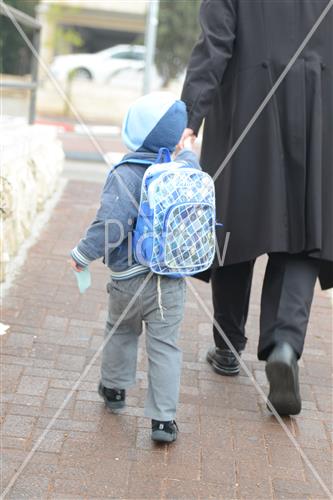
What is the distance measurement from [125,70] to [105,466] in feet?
77.9

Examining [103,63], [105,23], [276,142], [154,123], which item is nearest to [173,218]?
[154,123]

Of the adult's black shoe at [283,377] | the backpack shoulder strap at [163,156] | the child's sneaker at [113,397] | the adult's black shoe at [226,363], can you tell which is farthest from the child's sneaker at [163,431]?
the backpack shoulder strap at [163,156]

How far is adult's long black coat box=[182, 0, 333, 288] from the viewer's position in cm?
340

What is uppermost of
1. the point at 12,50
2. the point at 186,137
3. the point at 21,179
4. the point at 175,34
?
the point at 186,137

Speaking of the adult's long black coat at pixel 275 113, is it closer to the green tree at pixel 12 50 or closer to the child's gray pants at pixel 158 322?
the child's gray pants at pixel 158 322

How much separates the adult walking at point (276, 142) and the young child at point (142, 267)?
38cm

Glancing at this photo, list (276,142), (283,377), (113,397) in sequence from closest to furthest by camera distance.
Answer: (283,377) < (113,397) < (276,142)

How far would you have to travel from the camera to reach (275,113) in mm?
3438

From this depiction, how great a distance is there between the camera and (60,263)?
211 inches

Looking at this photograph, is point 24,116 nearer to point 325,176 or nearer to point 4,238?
point 4,238

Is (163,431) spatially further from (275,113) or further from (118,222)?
(275,113)

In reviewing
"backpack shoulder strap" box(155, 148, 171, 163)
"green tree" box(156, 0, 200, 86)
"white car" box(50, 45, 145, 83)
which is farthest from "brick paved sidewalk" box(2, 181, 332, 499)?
"green tree" box(156, 0, 200, 86)

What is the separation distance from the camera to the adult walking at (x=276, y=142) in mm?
3400

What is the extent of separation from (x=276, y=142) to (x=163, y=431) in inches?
51.7
